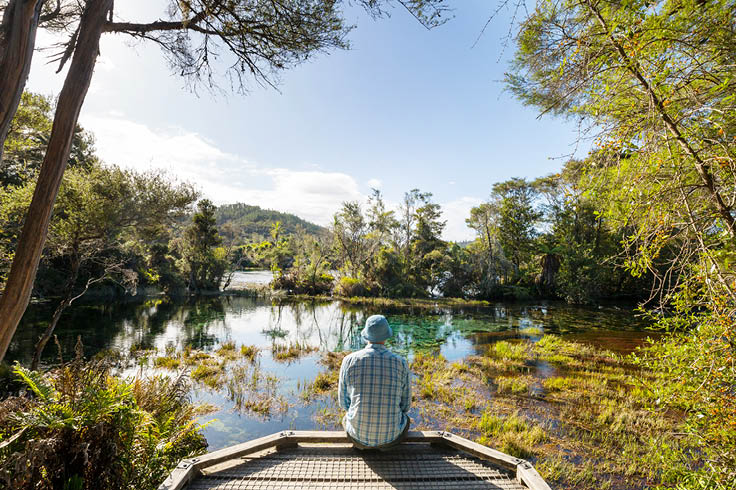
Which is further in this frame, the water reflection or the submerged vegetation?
the water reflection

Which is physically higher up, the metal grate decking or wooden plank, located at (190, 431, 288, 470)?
wooden plank, located at (190, 431, 288, 470)

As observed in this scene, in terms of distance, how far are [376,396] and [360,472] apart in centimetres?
58

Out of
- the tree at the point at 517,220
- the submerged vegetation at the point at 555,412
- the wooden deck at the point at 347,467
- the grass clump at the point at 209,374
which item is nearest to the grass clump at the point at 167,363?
the grass clump at the point at 209,374

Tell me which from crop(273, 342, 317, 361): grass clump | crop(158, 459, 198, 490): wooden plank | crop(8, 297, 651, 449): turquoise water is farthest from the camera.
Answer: crop(273, 342, 317, 361): grass clump

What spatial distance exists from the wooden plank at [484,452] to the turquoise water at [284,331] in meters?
3.28

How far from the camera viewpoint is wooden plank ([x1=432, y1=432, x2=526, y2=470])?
270 centimetres

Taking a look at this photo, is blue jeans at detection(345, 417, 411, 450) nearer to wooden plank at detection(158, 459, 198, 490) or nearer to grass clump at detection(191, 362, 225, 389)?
wooden plank at detection(158, 459, 198, 490)

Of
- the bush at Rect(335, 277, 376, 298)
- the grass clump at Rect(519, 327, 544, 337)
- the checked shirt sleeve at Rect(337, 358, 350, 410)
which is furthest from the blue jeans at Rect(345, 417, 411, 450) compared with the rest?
the bush at Rect(335, 277, 376, 298)

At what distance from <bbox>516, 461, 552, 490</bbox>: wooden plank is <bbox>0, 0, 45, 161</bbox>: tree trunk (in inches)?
180

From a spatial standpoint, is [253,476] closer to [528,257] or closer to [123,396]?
[123,396]

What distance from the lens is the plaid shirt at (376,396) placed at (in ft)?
8.93

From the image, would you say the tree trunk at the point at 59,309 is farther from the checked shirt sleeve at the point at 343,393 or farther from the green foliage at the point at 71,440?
the checked shirt sleeve at the point at 343,393

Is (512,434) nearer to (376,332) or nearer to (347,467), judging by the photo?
(347,467)

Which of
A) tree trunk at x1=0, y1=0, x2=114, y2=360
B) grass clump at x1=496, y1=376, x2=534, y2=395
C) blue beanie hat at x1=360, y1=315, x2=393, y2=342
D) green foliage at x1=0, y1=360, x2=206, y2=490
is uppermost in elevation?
tree trunk at x1=0, y1=0, x2=114, y2=360
